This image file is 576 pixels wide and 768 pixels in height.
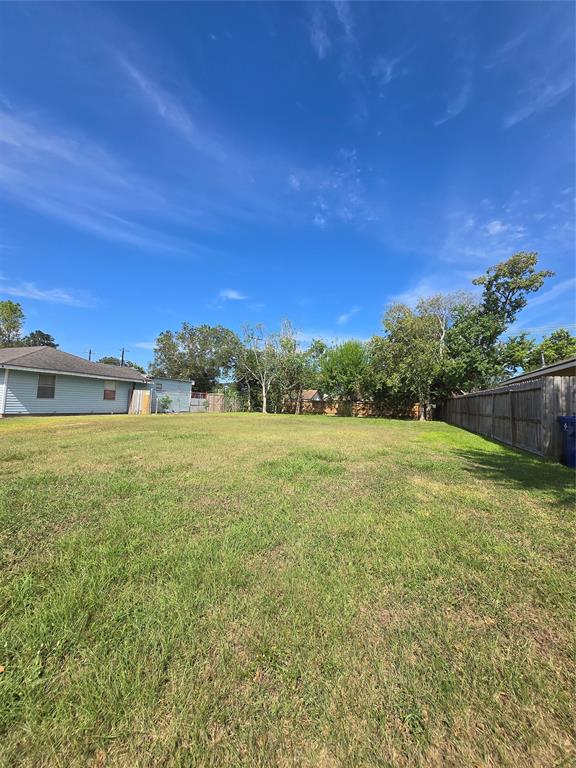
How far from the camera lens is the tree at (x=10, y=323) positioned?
107ft

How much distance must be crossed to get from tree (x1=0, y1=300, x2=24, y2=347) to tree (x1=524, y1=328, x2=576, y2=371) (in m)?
46.9

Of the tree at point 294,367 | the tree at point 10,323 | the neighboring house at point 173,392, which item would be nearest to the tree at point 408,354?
the tree at point 294,367

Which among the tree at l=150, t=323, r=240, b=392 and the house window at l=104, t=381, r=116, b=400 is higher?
the tree at l=150, t=323, r=240, b=392

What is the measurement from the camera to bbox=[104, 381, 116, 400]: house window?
22.7 meters

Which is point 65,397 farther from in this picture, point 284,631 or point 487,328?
point 487,328

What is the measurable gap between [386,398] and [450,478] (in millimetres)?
26218

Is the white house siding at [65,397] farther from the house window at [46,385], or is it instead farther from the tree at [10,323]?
the tree at [10,323]

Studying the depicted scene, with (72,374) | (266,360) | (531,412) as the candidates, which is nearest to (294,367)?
(266,360)

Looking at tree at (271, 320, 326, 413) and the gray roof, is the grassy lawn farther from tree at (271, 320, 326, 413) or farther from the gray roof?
tree at (271, 320, 326, 413)

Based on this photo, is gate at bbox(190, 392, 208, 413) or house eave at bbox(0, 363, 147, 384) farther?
gate at bbox(190, 392, 208, 413)

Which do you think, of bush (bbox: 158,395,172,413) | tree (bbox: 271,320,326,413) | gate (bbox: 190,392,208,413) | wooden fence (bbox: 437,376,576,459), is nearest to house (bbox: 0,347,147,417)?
bush (bbox: 158,395,172,413)

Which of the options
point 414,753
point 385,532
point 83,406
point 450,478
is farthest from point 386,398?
point 414,753

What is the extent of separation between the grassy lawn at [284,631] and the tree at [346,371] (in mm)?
27578

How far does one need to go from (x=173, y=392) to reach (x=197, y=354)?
1624 cm
